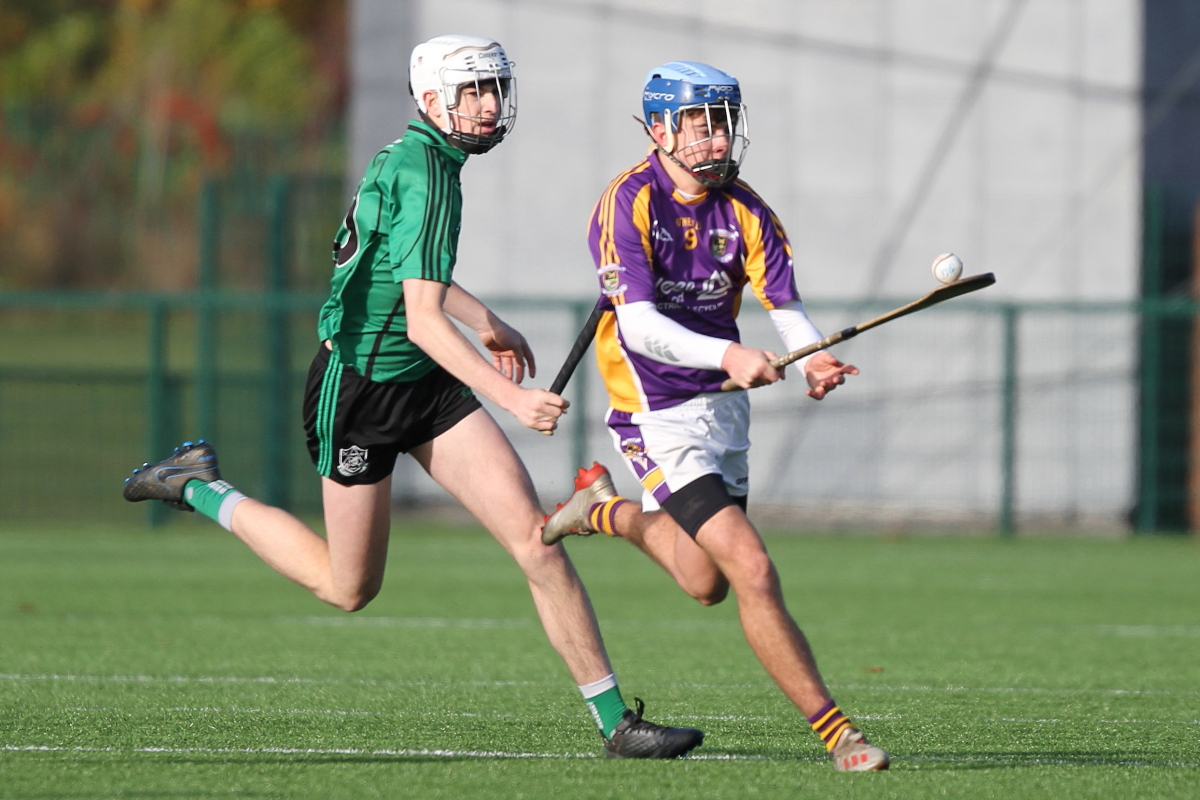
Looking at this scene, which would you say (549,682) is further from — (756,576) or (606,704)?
(756,576)

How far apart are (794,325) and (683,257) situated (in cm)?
43

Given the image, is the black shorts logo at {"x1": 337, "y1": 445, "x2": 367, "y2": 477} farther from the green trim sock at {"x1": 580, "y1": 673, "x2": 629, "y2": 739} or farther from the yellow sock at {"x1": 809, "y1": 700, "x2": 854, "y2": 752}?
the yellow sock at {"x1": 809, "y1": 700, "x2": 854, "y2": 752}

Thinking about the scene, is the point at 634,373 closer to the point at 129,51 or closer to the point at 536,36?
the point at 536,36

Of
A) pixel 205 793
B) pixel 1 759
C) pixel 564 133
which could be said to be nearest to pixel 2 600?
pixel 1 759

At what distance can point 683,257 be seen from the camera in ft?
20.0

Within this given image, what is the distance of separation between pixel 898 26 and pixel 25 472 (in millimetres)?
11289

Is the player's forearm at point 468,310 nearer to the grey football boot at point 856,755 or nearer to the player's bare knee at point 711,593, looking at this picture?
the player's bare knee at point 711,593

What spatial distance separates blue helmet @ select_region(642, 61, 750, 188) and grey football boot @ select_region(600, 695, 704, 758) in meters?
1.76

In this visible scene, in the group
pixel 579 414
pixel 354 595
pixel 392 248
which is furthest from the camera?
pixel 579 414

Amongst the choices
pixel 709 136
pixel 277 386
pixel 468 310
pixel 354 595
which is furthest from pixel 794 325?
pixel 277 386

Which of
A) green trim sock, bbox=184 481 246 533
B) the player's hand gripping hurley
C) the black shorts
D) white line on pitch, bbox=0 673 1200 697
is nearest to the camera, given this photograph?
the player's hand gripping hurley

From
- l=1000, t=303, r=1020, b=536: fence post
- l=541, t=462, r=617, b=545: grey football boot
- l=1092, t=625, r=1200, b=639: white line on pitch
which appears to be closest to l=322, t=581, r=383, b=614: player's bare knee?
l=541, t=462, r=617, b=545: grey football boot

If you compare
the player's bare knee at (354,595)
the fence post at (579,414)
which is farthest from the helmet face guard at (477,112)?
the fence post at (579,414)

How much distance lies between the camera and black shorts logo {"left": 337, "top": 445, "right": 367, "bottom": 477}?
5969 mm
